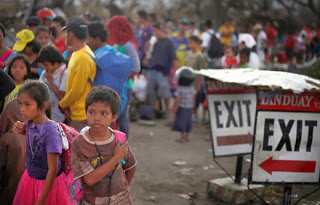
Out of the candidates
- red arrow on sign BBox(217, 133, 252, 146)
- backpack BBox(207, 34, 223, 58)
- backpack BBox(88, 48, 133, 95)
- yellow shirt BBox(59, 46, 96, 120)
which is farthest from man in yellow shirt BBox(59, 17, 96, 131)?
backpack BBox(207, 34, 223, 58)

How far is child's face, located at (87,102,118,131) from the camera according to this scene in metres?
3.18

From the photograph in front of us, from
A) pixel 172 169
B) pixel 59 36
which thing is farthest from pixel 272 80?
pixel 59 36

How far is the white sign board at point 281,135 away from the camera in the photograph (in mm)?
4926

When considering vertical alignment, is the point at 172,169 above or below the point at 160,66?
below

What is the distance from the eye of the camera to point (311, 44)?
2617 cm

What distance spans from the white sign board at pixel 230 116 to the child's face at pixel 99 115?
2.83m

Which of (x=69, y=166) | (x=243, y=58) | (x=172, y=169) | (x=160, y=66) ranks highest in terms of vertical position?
(x=243, y=58)

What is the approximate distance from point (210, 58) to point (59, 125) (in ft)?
32.2

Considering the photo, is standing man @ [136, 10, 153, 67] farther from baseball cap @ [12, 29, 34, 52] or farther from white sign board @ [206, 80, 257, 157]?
white sign board @ [206, 80, 257, 157]

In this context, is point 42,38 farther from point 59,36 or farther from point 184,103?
point 184,103

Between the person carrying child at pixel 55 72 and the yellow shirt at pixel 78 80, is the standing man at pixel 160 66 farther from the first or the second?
the yellow shirt at pixel 78 80

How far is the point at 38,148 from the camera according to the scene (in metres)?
3.47

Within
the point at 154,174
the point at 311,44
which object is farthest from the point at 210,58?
the point at 311,44

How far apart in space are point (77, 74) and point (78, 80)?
7cm
